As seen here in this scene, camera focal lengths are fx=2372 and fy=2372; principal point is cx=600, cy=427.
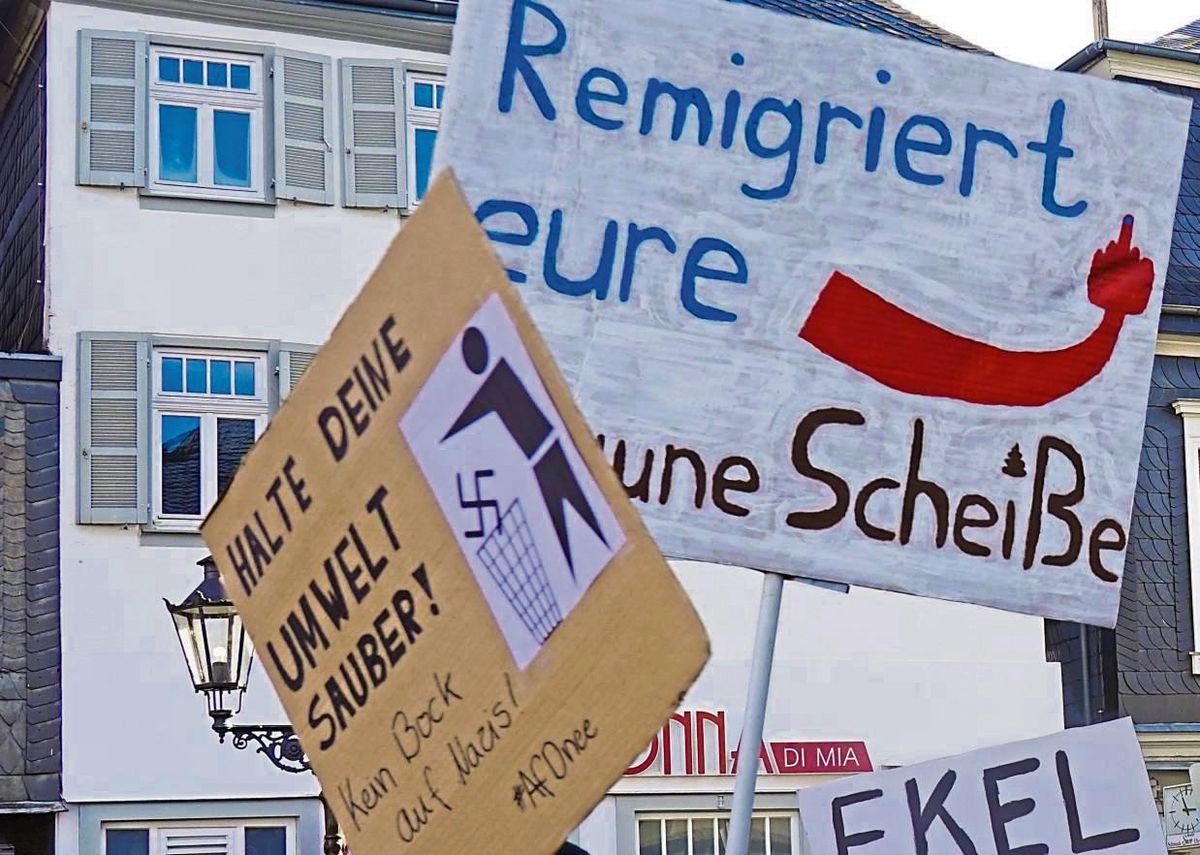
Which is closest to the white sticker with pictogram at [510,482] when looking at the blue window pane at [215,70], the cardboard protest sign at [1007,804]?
the cardboard protest sign at [1007,804]

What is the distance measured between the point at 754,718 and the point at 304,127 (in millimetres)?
11687

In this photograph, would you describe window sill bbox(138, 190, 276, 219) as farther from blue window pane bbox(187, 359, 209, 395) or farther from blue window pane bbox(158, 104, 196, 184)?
blue window pane bbox(187, 359, 209, 395)

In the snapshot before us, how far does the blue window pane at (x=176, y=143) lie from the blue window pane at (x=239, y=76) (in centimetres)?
31

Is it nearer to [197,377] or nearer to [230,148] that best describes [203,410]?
[197,377]

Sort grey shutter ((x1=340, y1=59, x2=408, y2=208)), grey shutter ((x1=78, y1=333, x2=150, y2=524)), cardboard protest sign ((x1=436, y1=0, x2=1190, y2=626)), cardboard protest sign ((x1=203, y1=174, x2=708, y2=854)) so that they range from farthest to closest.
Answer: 1. grey shutter ((x1=340, y1=59, x2=408, y2=208))
2. grey shutter ((x1=78, y1=333, x2=150, y2=524))
3. cardboard protest sign ((x1=436, y1=0, x2=1190, y2=626))
4. cardboard protest sign ((x1=203, y1=174, x2=708, y2=854))

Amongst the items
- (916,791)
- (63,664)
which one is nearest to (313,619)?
(916,791)

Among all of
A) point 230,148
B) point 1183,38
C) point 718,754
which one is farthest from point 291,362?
point 1183,38

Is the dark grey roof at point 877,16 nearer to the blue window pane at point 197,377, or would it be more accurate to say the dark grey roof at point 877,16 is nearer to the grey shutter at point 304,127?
the grey shutter at point 304,127

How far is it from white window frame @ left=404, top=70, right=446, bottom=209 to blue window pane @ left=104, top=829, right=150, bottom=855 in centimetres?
430

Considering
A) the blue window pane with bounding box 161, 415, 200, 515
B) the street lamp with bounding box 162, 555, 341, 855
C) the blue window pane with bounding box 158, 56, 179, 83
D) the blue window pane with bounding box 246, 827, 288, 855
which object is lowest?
the blue window pane with bounding box 246, 827, 288, 855

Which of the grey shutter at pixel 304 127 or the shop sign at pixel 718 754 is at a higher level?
the grey shutter at pixel 304 127

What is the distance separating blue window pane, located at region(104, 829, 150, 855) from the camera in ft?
45.8

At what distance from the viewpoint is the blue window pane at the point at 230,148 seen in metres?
14.9

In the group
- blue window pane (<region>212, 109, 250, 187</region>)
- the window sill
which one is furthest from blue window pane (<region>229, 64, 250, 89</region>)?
the window sill
